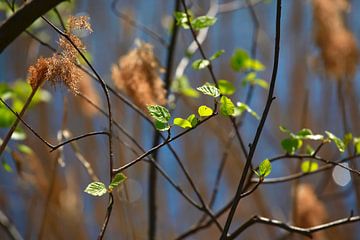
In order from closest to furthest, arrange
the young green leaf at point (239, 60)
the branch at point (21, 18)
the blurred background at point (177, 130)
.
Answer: the branch at point (21, 18), the young green leaf at point (239, 60), the blurred background at point (177, 130)

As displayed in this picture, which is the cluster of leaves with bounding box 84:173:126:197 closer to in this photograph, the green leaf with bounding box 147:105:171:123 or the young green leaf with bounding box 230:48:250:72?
the green leaf with bounding box 147:105:171:123

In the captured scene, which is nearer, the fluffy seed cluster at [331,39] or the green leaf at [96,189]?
the green leaf at [96,189]

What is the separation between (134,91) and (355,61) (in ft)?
1.46

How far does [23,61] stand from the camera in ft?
5.33

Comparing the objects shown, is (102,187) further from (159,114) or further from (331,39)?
(331,39)

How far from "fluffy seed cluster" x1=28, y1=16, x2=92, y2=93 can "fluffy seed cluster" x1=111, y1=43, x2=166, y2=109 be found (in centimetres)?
21

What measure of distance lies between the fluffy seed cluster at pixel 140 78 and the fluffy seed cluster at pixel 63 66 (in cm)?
21

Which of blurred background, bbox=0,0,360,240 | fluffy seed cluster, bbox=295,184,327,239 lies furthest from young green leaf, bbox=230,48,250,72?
blurred background, bbox=0,0,360,240

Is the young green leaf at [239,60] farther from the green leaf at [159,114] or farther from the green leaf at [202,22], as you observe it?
the green leaf at [159,114]

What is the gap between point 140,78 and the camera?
649 millimetres

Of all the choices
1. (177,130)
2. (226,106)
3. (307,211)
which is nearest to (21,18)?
(226,106)

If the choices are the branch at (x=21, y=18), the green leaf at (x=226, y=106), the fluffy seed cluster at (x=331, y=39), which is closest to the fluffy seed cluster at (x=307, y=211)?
the fluffy seed cluster at (x=331, y=39)

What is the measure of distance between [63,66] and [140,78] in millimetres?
240

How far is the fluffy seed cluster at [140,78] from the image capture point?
647 mm
